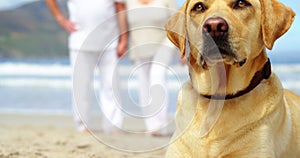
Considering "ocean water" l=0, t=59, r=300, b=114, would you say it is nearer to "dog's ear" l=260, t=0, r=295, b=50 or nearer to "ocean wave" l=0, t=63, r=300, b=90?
"ocean wave" l=0, t=63, r=300, b=90

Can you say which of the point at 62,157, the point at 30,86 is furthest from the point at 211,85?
the point at 30,86

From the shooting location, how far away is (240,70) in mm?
3043

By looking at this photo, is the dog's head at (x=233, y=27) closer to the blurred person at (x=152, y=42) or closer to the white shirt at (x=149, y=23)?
the blurred person at (x=152, y=42)

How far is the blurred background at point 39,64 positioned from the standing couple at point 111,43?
0.27 meters

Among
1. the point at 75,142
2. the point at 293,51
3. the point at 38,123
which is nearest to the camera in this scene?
the point at 75,142

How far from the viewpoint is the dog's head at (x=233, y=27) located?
285 cm

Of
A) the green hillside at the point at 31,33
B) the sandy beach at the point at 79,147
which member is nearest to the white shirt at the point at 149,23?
the sandy beach at the point at 79,147

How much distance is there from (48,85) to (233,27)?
42.9ft

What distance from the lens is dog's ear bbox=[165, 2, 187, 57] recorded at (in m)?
3.22

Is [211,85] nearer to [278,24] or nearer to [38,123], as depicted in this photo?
[278,24]

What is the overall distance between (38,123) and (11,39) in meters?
26.1

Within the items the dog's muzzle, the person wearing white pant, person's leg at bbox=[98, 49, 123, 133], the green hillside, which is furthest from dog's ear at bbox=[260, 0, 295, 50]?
the green hillside

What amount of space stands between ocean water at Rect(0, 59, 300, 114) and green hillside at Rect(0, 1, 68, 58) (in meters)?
8.21

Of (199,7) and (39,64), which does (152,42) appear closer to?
(199,7)
